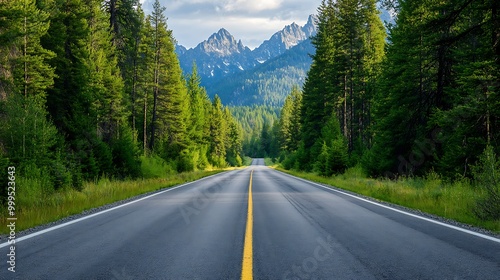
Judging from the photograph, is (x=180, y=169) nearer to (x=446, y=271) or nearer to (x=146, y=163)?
(x=146, y=163)

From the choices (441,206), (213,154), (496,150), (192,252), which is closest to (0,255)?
(192,252)

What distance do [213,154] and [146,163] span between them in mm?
48803

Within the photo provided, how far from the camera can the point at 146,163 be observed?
30.7 metres

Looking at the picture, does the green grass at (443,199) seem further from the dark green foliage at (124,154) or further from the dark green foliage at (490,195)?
the dark green foliage at (124,154)

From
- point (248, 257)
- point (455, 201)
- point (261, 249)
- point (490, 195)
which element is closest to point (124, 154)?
point (455, 201)

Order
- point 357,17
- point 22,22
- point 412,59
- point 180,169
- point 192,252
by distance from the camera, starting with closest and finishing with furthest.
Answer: point 192,252
point 22,22
point 412,59
point 357,17
point 180,169

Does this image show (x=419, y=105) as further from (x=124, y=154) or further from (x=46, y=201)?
(x=46, y=201)
